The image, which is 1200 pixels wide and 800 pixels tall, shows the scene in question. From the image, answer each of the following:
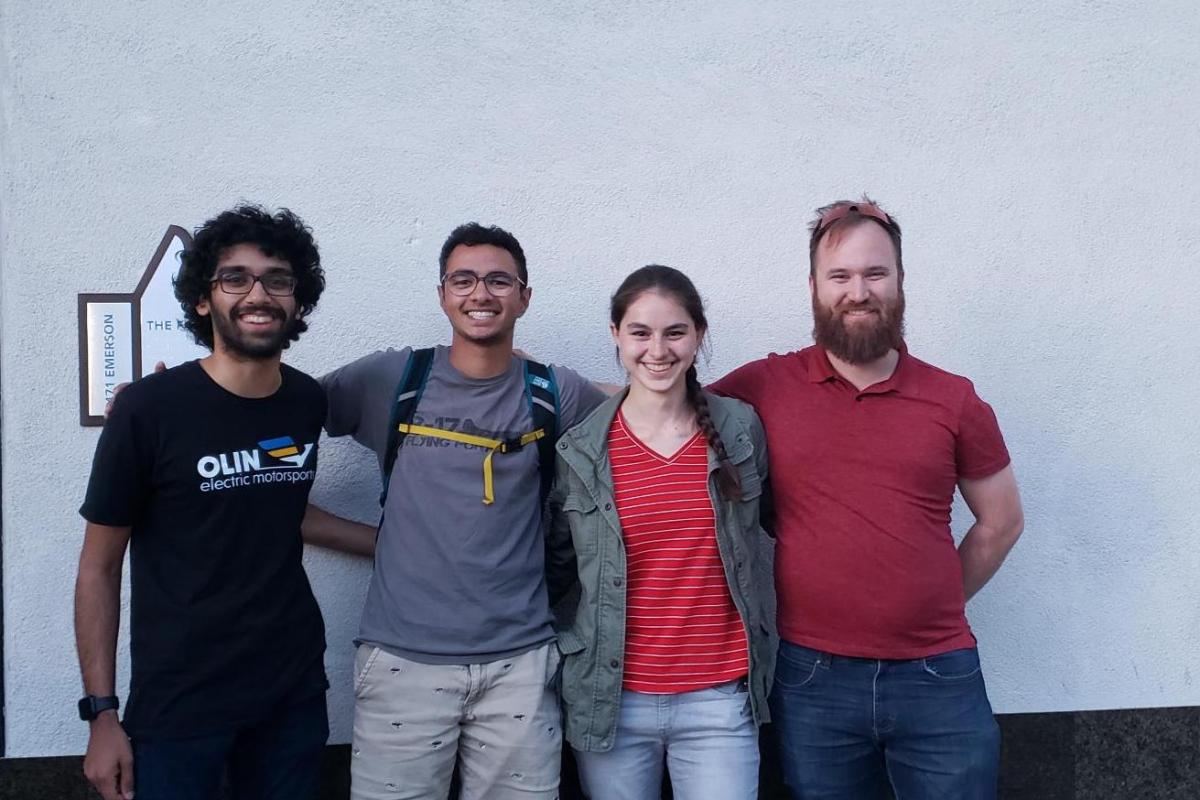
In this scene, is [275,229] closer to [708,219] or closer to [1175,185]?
[708,219]

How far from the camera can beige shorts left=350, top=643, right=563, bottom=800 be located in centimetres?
230

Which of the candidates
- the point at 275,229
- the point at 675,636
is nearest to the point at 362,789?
the point at 675,636

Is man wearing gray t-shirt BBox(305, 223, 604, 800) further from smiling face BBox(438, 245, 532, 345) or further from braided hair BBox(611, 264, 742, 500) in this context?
braided hair BBox(611, 264, 742, 500)

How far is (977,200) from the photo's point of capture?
3.20 m

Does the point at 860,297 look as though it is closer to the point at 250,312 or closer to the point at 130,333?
the point at 250,312

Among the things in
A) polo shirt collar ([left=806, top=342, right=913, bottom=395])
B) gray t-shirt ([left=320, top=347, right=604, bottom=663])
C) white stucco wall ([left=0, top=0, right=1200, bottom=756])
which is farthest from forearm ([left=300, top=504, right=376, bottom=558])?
polo shirt collar ([left=806, top=342, right=913, bottom=395])

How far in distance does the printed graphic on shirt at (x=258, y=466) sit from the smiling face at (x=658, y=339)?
984mm

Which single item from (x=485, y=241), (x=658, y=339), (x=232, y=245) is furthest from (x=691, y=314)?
(x=232, y=245)

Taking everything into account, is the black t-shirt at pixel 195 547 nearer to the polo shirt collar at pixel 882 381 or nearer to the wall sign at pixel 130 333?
the wall sign at pixel 130 333

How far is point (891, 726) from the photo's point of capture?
2.31 m

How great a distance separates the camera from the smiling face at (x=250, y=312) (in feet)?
7.29

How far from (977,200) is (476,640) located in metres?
2.52

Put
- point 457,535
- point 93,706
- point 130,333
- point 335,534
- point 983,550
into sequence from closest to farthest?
point 93,706, point 457,535, point 983,550, point 335,534, point 130,333

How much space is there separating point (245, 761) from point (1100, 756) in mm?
3235
